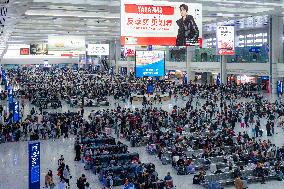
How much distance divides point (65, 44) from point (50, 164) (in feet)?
79.6

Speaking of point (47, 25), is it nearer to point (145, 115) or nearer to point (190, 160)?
point (145, 115)

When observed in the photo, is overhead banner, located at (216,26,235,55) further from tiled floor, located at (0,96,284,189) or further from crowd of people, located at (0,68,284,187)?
tiled floor, located at (0,96,284,189)

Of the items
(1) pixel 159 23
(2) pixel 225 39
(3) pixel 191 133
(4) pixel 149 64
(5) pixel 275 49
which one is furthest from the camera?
(5) pixel 275 49

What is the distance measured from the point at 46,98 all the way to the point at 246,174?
83.4 feet

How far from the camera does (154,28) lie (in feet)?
60.6

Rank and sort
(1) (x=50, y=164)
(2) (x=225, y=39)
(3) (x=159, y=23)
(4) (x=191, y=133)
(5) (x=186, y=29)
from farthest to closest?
(2) (x=225, y=39) → (4) (x=191, y=133) → (5) (x=186, y=29) → (3) (x=159, y=23) → (1) (x=50, y=164)

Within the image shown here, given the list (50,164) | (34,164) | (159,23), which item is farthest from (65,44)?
(34,164)


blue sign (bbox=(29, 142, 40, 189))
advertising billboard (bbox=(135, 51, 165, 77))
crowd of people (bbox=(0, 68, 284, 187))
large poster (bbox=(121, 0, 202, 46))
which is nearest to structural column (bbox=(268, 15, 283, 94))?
crowd of people (bbox=(0, 68, 284, 187))

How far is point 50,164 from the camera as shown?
60.3 ft

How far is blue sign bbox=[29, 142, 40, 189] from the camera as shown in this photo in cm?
1270

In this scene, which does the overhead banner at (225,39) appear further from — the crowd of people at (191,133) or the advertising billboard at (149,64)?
the advertising billboard at (149,64)

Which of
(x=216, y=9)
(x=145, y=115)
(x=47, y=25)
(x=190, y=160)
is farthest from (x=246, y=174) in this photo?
(x=47, y=25)

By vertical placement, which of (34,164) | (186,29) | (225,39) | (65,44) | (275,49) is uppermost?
(225,39)

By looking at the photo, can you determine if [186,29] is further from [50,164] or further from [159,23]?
[50,164]
